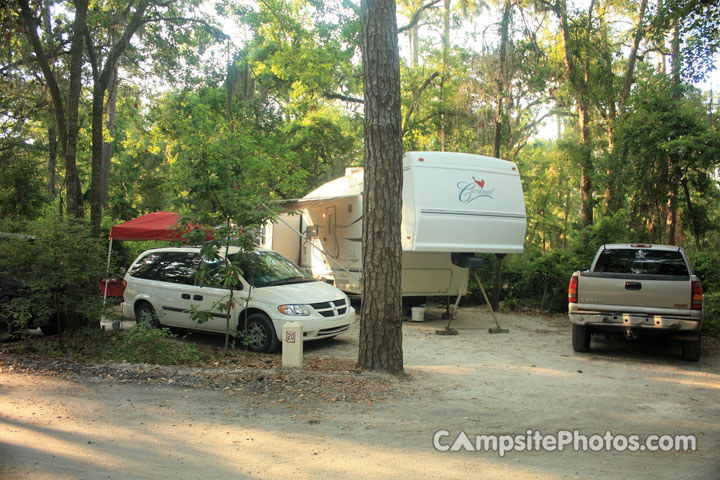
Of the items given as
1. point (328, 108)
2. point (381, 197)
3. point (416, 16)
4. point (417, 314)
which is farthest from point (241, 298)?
point (328, 108)

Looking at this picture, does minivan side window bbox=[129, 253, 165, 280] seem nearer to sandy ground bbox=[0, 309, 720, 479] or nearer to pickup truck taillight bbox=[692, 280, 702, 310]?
sandy ground bbox=[0, 309, 720, 479]

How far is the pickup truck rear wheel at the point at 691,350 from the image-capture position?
8.52m

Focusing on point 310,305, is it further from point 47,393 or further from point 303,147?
point 303,147

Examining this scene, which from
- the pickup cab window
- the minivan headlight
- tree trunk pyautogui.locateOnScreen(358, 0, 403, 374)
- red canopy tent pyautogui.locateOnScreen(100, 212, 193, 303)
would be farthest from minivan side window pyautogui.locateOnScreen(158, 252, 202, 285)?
the pickup cab window

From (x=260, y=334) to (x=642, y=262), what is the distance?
6399mm

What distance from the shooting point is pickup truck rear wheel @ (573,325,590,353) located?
9.23 metres

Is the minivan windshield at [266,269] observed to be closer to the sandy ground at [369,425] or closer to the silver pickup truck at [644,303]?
the sandy ground at [369,425]

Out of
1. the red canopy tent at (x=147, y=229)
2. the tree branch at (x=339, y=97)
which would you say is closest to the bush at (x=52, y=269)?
the red canopy tent at (x=147, y=229)

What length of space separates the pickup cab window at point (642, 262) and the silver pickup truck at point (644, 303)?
0.02 metres

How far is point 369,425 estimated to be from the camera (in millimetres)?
5066

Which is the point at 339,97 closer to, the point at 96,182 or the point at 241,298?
the point at 96,182

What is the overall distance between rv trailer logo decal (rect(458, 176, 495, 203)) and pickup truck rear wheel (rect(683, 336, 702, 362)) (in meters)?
4.53

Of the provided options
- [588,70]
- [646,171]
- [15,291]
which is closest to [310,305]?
[15,291]

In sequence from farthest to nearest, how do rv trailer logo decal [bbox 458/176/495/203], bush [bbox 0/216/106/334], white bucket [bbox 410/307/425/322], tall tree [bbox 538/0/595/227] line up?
tall tree [bbox 538/0/595/227] < white bucket [bbox 410/307/425/322] < rv trailer logo decal [bbox 458/176/495/203] < bush [bbox 0/216/106/334]
